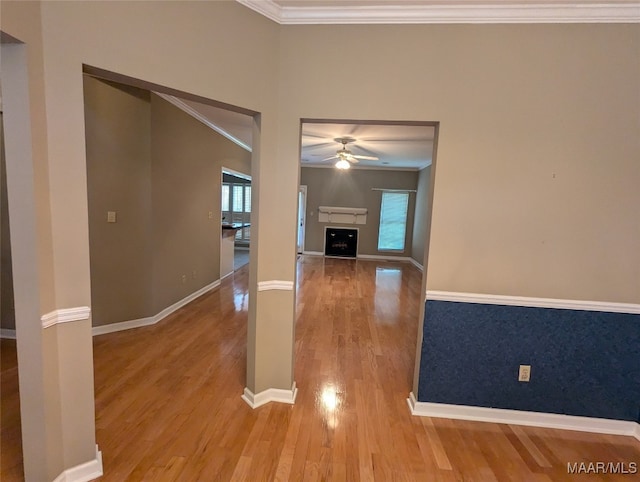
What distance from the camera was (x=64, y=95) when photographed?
129 centimetres

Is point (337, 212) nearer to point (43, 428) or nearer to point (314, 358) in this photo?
point (314, 358)

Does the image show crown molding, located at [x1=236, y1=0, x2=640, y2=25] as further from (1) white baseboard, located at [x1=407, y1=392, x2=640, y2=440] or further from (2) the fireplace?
(2) the fireplace

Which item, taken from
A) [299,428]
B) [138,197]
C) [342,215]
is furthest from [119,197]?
→ [342,215]

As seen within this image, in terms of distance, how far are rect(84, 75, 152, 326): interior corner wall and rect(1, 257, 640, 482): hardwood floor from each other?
426 mm

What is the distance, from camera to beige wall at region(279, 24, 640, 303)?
5.91 ft

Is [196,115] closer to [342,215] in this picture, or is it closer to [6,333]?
[6,333]

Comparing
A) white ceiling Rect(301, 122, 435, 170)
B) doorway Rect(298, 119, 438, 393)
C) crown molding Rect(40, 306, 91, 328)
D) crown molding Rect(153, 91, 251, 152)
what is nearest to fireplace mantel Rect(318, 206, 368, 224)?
doorway Rect(298, 119, 438, 393)

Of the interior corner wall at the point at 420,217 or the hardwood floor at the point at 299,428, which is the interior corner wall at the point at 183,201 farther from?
the interior corner wall at the point at 420,217

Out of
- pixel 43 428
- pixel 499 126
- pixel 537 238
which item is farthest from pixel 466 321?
pixel 43 428

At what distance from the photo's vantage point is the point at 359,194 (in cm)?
832

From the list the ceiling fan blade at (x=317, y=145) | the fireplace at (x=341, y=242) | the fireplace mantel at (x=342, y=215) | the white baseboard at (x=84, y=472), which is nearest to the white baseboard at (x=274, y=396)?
the white baseboard at (x=84, y=472)

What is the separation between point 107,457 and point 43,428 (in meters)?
0.45

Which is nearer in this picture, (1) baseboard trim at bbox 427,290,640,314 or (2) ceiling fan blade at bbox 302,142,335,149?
(1) baseboard trim at bbox 427,290,640,314

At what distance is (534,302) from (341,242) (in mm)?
6533
